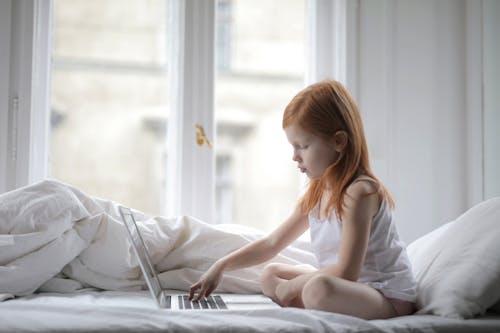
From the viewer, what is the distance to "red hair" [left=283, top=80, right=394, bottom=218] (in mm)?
1356

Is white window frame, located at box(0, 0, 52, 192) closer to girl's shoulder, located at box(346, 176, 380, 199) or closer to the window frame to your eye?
the window frame

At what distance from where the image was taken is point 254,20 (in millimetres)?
2418

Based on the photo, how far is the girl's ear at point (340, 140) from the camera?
136cm

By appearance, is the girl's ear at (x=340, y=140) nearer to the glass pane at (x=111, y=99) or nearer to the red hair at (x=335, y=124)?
the red hair at (x=335, y=124)

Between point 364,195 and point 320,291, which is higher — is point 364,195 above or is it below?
above

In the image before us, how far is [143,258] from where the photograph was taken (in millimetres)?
1297

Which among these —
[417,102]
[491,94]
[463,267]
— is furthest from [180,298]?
[491,94]

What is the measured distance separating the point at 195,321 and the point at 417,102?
175 centimetres

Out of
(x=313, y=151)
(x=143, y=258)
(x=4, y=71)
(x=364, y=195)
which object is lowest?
(x=143, y=258)

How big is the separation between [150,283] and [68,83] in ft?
4.21

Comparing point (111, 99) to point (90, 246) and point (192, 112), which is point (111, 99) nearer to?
point (192, 112)

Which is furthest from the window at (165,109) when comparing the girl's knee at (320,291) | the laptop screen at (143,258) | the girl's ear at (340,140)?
the girl's knee at (320,291)

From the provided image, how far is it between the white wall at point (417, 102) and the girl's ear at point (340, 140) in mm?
1060

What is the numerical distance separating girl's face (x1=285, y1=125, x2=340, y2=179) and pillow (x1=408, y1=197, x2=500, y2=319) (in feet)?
1.14
